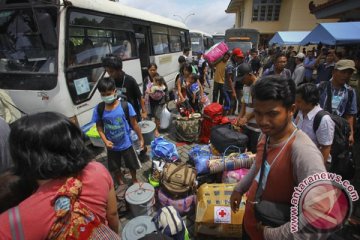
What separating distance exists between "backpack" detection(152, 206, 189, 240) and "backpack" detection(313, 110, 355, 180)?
7.05 ft

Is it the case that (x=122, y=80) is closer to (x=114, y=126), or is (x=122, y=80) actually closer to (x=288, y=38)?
(x=114, y=126)

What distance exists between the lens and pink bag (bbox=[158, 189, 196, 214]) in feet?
9.48

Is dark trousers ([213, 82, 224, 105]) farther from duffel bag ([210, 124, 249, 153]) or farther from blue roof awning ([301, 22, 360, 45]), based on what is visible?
blue roof awning ([301, 22, 360, 45])

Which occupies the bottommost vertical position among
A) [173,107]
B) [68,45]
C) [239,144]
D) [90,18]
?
[173,107]

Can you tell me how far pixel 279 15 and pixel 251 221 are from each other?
113 feet

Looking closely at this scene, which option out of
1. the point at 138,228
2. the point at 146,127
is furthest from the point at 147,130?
the point at 138,228

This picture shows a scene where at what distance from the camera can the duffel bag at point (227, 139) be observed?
11.7 ft

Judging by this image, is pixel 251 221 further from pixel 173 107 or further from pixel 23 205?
pixel 173 107

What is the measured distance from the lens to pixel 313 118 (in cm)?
238

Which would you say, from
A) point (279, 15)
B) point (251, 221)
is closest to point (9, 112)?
point (251, 221)

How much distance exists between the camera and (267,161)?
1.37 m

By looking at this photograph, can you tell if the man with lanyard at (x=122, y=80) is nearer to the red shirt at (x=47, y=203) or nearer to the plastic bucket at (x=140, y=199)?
the plastic bucket at (x=140, y=199)

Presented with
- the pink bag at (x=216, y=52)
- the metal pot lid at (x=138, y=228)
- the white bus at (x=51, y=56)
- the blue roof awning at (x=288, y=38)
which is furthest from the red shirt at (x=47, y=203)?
the blue roof awning at (x=288, y=38)

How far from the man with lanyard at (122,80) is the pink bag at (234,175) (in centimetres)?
199
